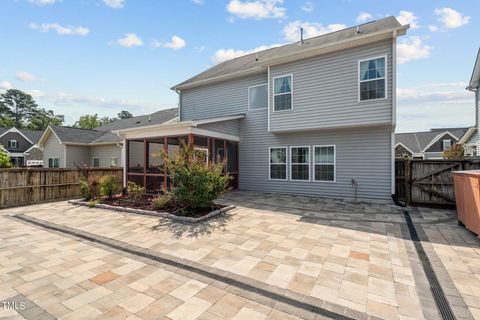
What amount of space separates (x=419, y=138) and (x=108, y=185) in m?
39.0

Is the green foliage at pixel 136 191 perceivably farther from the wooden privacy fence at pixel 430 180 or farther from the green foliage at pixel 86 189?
the wooden privacy fence at pixel 430 180

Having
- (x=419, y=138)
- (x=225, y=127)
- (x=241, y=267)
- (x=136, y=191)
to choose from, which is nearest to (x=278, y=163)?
(x=225, y=127)

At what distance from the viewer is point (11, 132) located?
31891mm

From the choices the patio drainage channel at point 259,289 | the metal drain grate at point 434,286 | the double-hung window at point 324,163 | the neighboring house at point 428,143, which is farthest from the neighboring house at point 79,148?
the neighboring house at point 428,143

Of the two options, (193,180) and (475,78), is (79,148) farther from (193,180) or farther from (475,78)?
(475,78)

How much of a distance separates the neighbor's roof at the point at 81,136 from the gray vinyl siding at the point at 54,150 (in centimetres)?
61

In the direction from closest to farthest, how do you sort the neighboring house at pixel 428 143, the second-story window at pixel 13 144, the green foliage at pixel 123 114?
the neighboring house at pixel 428 143
the second-story window at pixel 13 144
the green foliage at pixel 123 114

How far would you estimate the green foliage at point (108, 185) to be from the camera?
8648 mm

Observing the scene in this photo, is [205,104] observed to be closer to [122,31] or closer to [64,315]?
[122,31]

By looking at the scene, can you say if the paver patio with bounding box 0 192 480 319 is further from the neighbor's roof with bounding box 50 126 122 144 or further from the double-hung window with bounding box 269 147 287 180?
the neighbor's roof with bounding box 50 126 122 144

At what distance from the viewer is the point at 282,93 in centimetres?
995

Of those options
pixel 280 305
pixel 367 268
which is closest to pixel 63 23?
pixel 280 305

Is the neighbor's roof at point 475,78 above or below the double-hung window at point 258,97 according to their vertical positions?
above

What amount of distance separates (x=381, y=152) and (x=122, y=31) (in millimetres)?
11557
